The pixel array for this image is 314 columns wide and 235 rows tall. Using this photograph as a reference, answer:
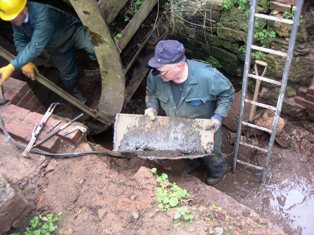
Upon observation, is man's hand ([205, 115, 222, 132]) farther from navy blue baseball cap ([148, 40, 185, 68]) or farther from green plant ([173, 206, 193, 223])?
green plant ([173, 206, 193, 223])

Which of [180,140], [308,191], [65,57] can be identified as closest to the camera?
[180,140]

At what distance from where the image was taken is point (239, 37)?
4.50 meters

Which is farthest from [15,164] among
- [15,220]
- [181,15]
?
[181,15]

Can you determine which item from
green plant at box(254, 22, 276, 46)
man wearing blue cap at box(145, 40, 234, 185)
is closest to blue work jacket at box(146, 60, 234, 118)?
man wearing blue cap at box(145, 40, 234, 185)

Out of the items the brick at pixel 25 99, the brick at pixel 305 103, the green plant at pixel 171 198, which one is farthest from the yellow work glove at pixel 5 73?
the brick at pixel 305 103

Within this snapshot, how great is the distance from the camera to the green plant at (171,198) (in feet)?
8.84

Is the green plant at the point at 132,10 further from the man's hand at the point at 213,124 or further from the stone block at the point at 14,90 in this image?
the man's hand at the point at 213,124

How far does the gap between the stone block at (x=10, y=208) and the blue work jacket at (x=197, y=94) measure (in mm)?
1536

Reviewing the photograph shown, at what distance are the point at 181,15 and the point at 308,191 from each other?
2705 mm

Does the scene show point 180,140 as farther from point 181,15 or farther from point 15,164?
point 181,15

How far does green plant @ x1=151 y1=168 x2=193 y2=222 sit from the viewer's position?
2.70 m

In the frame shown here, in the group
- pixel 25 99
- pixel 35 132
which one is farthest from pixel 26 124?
pixel 25 99

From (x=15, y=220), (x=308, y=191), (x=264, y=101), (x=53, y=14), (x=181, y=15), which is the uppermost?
(x=53, y=14)

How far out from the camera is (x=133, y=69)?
4922 millimetres
